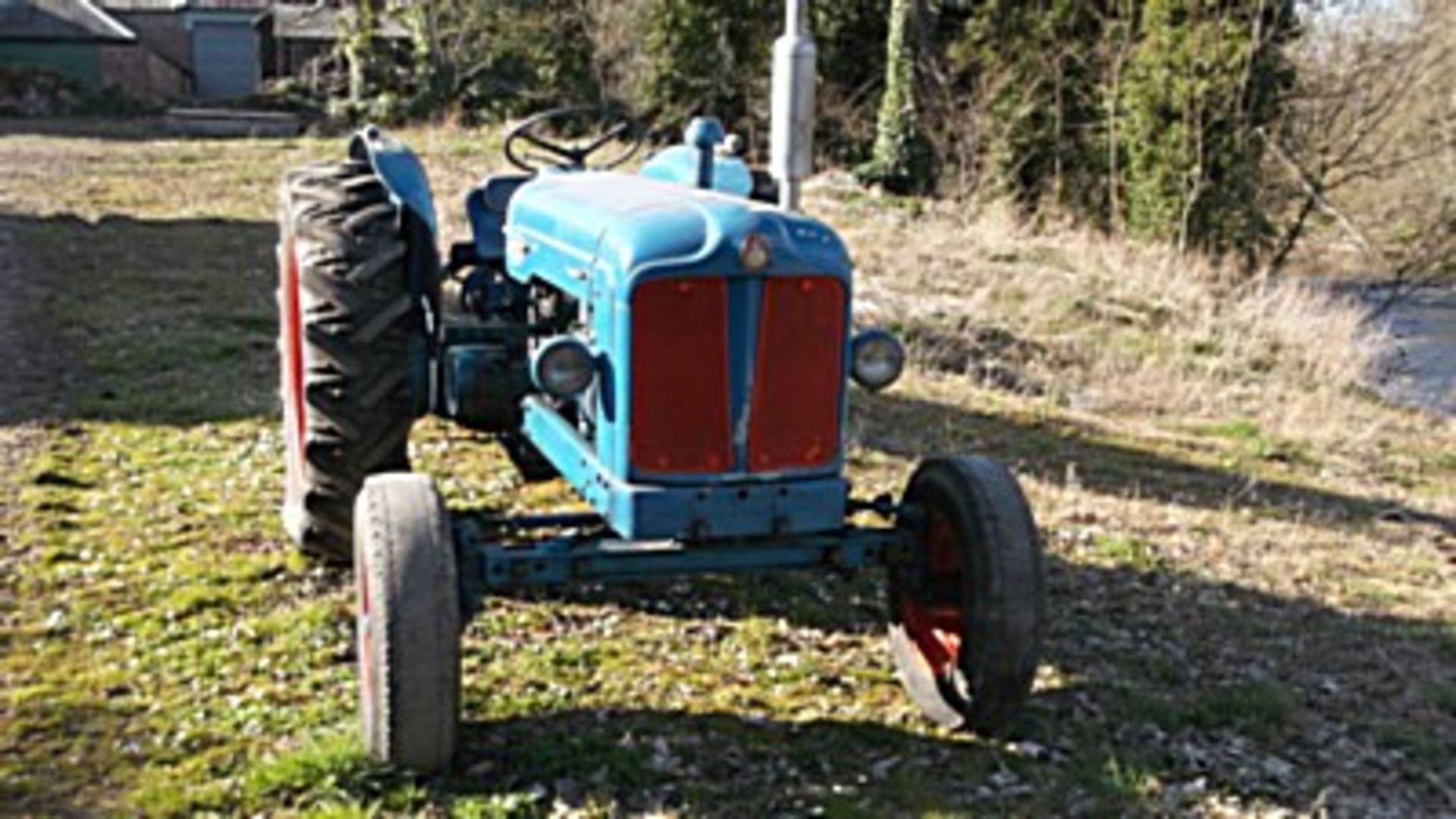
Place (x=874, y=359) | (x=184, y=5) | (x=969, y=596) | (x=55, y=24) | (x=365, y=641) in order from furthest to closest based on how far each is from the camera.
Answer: (x=184, y=5) → (x=55, y=24) → (x=874, y=359) → (x=969, y=596) → (x=365, y=641)

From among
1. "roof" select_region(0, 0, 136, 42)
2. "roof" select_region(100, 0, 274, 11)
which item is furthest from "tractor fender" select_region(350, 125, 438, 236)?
"roof" select_region(100, 0, 274, 11)

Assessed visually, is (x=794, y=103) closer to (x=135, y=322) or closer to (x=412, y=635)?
(x=135, y=322)

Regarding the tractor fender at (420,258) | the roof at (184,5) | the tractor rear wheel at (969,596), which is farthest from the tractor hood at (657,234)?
the roof at (184,5)

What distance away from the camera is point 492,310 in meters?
5.65

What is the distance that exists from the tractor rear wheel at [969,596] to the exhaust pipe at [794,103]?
16.1ft

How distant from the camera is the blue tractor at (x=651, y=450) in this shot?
153 inches

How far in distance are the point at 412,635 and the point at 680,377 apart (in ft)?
3.08

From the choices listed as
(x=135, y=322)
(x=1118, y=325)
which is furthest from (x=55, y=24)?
(x=1118, y=325)

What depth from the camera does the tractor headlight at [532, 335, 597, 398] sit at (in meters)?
4.06

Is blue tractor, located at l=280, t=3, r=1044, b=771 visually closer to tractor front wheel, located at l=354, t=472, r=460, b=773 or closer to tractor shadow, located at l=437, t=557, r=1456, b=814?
tractor front wheel, located at l=354, t=472, r=460, b=773

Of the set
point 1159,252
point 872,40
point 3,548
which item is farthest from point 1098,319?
point 872,40

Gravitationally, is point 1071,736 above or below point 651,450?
below

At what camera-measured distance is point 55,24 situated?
34719 mm

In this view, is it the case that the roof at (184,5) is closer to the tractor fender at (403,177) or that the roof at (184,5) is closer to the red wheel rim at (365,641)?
the tractor fender at (403,177)
